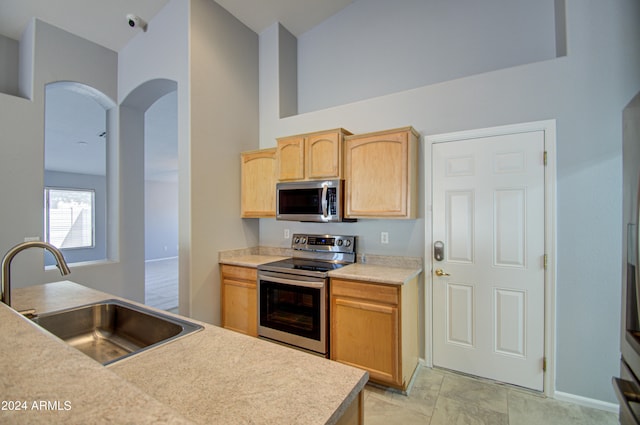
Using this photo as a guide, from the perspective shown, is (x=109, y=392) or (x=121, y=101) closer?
(x=109, y=392)

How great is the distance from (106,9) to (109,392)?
12.6 ft

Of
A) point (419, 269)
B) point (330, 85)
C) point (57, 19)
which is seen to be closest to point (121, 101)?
point (57, 19)

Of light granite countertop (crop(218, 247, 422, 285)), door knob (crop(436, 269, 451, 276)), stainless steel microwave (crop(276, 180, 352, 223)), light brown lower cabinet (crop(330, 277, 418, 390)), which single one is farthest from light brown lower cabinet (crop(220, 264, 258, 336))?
door knob (crop(436, 269, 451, 276))

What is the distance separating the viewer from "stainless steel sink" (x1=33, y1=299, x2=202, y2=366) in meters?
1.33

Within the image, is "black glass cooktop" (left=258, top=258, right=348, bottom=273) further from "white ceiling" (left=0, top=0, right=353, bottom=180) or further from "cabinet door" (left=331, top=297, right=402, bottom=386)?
"white ceiling" (left=0, top=0, right=353, bottom=180)

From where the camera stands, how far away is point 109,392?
21.5 inches

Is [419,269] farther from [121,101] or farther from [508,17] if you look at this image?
[121,101]

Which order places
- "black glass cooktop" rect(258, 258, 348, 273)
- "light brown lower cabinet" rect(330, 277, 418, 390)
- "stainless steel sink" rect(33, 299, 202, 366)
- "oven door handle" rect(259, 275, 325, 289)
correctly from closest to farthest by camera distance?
"stainless steel sink" rect(33, 299, 202, 366)
"light brown lower cabinet" rect(330, 277, 418, 390)
"oven door handle" rect(259, 275, 325, 289)
"black glass cooktop" rect(258, 258, 348, 273)

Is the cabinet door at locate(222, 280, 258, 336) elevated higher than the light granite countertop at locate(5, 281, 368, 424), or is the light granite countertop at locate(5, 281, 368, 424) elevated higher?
the light granite countertop at locate(5, 281, 368, 424)

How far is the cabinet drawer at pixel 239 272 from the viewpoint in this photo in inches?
113

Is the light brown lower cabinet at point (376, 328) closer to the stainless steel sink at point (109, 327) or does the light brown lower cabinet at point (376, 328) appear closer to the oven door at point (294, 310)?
the oven door at point (294, 310)

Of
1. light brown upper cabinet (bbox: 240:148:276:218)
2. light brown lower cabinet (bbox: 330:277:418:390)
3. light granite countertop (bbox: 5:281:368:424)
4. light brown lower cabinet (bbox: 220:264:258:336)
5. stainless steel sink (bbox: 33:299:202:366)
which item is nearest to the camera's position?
light granite countertop (bbox: 5:281:368:424)

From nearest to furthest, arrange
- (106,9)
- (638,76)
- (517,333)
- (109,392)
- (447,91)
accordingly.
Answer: (109,392) < (638,76) < (517,333) < (447,91) < (106,9)

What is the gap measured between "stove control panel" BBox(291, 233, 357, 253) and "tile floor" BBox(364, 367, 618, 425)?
1236mm
